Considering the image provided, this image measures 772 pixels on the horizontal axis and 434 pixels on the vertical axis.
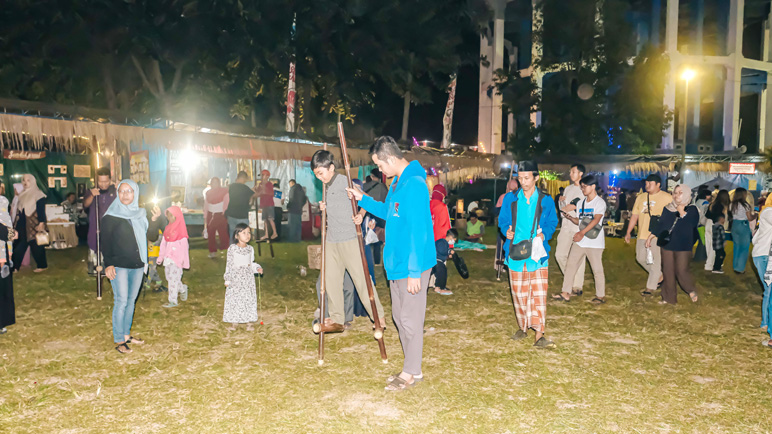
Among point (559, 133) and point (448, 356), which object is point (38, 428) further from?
point (559, 133)

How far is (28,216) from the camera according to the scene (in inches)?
439

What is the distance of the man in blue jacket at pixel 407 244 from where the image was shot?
4.85m

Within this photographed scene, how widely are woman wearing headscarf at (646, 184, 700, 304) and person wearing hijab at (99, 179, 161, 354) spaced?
6.88 metres

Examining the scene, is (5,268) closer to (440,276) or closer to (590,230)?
(440,276)

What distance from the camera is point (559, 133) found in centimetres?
3659

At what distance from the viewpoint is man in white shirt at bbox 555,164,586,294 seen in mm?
9000

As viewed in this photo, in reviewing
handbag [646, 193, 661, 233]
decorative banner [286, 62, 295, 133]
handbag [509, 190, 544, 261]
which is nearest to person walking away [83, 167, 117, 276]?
handbag [509, 190, 544, 261]

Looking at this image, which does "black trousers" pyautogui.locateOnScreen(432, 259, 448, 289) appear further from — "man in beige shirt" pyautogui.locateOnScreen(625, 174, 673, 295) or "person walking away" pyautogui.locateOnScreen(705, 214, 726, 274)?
"person walking away" pyautogui.locateOnScreen(705, 214, 726, 274)

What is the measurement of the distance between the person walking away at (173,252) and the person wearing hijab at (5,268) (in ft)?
6.46

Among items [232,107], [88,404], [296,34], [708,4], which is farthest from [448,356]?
[708,4]

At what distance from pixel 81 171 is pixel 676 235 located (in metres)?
15.2

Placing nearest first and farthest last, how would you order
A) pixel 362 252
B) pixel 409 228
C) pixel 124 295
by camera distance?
pixel 409 228 < pixel 362 252 < pixel 124 295

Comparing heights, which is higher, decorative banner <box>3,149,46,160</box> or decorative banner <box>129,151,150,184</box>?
decorative banner <box>3,149,46,160</box>

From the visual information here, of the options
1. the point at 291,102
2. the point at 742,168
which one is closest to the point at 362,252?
the point at 291,102
